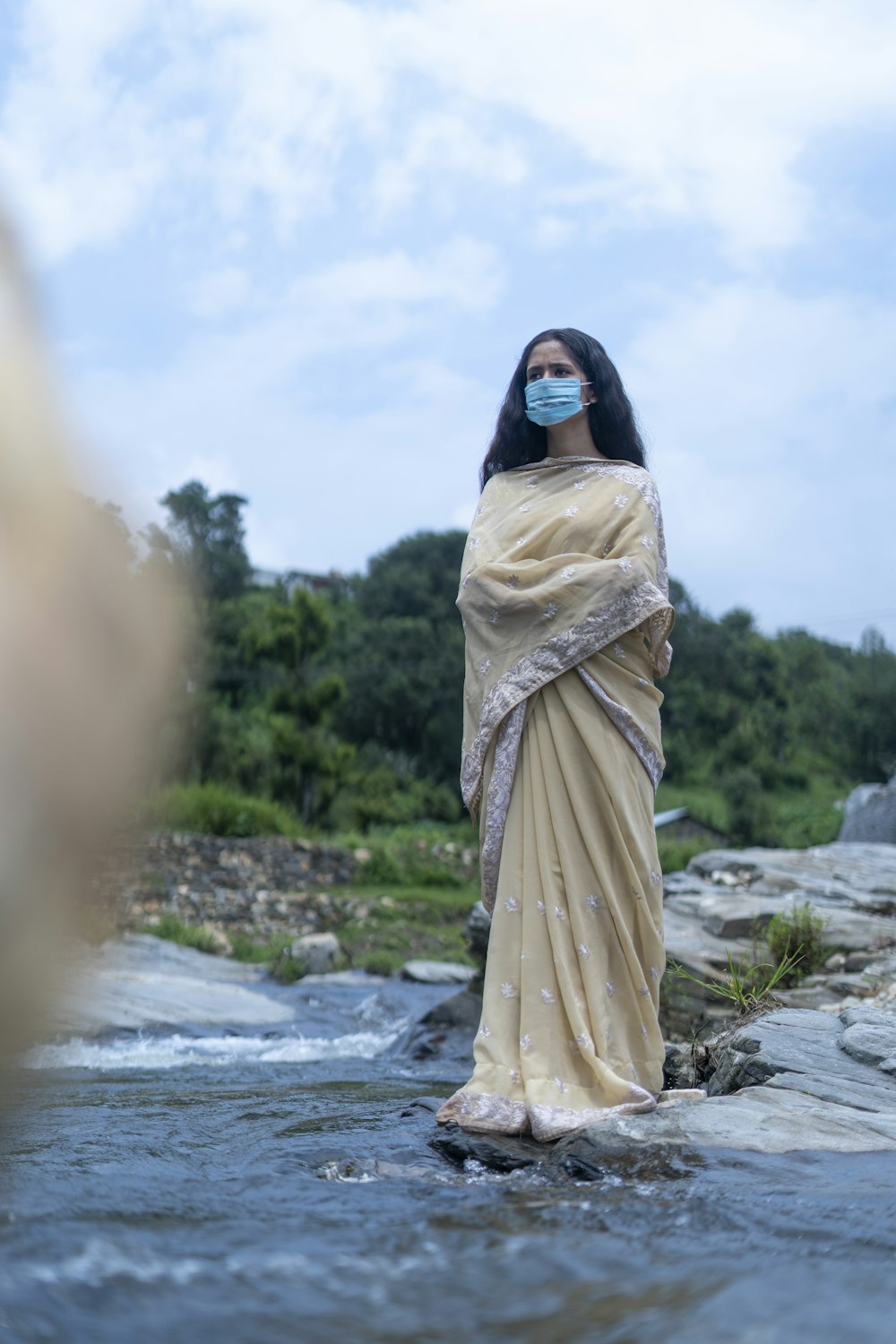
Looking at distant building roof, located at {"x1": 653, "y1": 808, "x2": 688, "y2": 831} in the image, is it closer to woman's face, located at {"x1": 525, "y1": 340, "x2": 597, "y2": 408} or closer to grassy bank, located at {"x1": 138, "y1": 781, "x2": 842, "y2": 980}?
grassy bank, located at {"x1": 138, "y1": 781, "x2": 842, "y2": 980}

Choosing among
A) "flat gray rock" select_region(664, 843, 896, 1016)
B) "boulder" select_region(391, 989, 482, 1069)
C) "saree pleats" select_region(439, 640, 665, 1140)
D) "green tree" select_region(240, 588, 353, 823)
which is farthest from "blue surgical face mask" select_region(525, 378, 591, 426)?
"green tree" select_region(240, 588, 353, 823)

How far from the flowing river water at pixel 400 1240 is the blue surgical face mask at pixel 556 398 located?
2.39 metres

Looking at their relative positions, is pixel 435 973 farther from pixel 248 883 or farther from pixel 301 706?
pixel 301 706

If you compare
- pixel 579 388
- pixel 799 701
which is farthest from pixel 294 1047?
pixel 799 701

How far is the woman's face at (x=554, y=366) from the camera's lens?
4.30 m

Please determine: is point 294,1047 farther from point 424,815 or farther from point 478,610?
point 424,815

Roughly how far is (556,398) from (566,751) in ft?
4.21

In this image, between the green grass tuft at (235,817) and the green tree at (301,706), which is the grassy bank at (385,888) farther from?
the green tree at (301,706)

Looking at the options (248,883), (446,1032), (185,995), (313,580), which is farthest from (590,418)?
(313,580)

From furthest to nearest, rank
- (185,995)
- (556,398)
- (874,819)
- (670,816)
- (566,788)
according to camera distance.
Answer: (670,816)
(874,819)
(185,995)
(556,398)
(566,788)

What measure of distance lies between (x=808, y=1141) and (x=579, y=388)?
255 centimetres

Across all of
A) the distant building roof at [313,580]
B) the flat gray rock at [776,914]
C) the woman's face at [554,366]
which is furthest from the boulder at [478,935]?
the distant building roof at [313,580]

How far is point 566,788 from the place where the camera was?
12.5 ft

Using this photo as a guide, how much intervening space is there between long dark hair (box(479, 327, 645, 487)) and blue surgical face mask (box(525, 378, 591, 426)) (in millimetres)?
126
